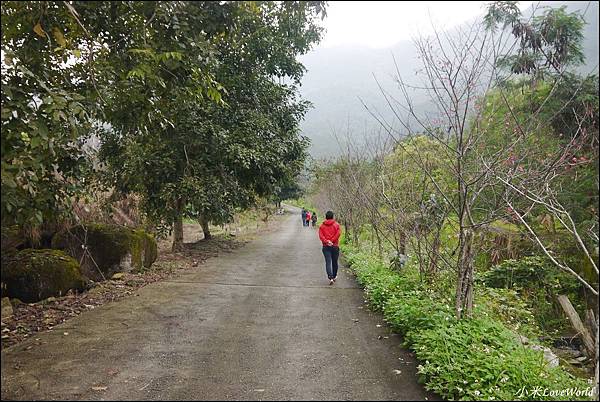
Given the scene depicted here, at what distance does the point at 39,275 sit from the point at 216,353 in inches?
139

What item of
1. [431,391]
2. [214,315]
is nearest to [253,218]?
[214,315]

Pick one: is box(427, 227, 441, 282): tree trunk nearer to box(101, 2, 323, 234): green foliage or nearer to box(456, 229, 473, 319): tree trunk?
box(456, 229, 473, 319): tree trunk

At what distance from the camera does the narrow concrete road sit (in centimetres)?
353

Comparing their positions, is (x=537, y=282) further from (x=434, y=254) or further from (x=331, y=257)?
(x=434, y=254)

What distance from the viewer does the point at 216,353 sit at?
172 inches

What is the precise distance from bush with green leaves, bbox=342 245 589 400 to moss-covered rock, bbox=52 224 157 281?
16.3 ft

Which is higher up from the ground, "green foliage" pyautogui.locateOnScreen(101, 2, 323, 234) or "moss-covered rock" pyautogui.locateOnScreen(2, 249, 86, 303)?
"green foliage" pyautogui.locateOnScreen(101, 2, 323, 234)

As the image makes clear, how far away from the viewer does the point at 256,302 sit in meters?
6.69

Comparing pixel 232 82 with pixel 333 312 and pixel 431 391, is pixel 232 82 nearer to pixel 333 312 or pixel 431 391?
pixel 333 312

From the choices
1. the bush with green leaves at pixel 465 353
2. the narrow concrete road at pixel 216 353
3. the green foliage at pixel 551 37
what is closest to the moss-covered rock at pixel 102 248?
the narrow concrete road at pixel 216 353

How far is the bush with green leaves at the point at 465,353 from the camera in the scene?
345cm

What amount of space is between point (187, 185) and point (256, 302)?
15.9ft

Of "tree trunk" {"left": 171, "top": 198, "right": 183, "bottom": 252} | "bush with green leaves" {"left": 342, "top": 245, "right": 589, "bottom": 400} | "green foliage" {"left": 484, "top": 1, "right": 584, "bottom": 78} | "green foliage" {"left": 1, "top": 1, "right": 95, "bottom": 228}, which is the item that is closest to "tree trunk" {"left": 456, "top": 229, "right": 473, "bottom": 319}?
"bush with green leaves" {"left": 342, "top": 245, "right": 589, "bottom": 400}

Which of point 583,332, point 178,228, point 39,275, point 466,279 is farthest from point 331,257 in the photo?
Answer: point 178,228
